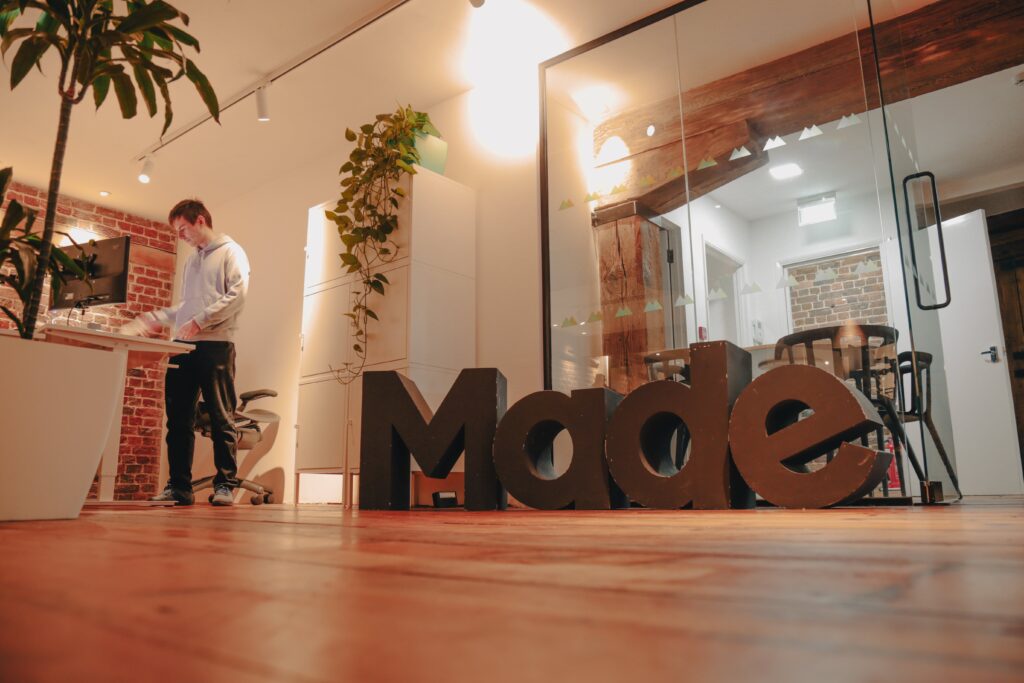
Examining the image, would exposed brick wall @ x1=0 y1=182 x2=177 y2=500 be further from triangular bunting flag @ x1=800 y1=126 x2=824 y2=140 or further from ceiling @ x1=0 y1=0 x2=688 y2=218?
triangular bunting flag @ x1=800 y1=126 x2=824 y2=140

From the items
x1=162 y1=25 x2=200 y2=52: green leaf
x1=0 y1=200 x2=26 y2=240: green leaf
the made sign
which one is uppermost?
x1=162 y1=25 x2=200 y2=52: green leaf

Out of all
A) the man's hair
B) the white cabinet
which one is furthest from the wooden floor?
the man's hair

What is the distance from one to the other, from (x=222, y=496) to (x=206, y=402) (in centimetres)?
50

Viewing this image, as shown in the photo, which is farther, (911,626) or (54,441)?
(54,441)

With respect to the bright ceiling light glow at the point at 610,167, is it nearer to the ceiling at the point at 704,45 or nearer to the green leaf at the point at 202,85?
the ceiling at the point at 704,45

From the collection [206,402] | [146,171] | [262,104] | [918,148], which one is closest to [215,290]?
[206,402]

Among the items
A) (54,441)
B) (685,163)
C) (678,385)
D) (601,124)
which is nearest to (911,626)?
(54,441)

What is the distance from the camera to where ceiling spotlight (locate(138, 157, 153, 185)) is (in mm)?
5805

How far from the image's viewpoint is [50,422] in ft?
4.95

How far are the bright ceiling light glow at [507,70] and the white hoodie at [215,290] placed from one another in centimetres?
173

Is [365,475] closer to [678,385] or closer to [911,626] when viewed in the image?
[678,385]

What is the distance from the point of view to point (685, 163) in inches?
154

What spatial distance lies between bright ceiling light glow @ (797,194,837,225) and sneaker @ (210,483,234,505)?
10.0 feet

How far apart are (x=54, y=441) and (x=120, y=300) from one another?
11.8 feet
